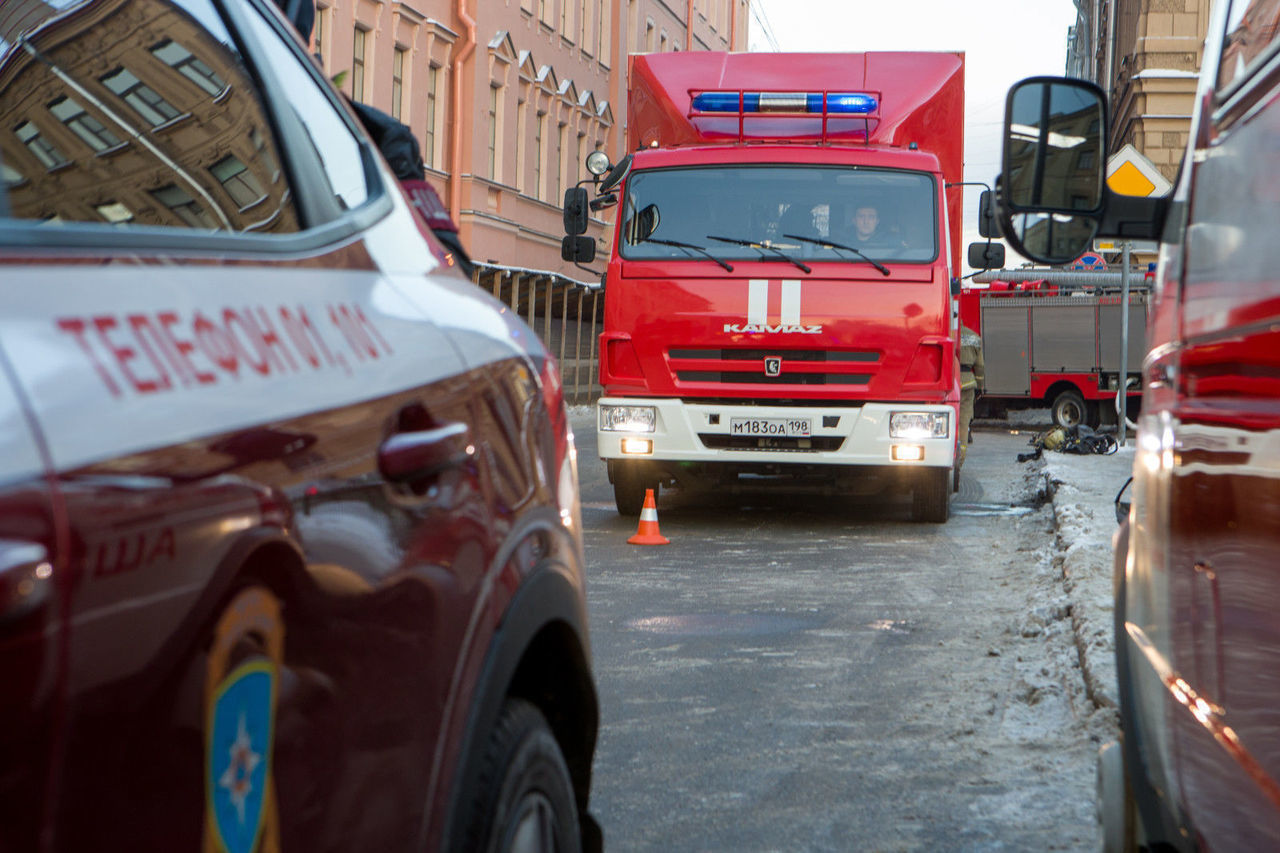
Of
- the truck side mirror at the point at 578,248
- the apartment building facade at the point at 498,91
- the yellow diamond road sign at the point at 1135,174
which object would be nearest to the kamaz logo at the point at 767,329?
the truck side mirror at the point at 578,248

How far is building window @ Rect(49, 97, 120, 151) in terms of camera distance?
1.93 metres

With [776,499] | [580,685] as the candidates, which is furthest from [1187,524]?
[776,499]

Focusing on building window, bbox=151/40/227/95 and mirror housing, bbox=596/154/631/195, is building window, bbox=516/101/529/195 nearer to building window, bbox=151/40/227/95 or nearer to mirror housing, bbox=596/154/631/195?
mirror housing, bbox=596/154/631/195

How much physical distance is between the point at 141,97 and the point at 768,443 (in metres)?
9.05

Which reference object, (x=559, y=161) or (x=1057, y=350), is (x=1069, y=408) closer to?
(x=1057, y=350)

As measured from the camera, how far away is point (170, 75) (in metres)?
2.08

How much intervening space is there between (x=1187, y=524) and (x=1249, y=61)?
734 millimetres

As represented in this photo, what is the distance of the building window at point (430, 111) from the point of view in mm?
30391

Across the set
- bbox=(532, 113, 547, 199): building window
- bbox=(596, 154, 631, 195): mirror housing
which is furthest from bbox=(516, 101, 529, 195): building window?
bbox=(596, 154, 631, 195): mirror housing

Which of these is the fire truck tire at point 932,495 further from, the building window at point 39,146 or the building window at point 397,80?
the building window at point 397,80

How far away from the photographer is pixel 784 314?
35.2 ft

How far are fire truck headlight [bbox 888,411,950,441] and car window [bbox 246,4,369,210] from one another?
8.56m

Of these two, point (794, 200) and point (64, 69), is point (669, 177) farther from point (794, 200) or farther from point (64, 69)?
point (64, 69)

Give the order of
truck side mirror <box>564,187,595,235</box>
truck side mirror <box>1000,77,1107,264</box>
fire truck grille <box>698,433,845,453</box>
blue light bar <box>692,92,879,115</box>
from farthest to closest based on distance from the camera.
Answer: truck side mirror <box>564,187,595,235</box>
blue light bar <box>692,92,879,115</box>
fire truck grille <box>698,433,845,453</box>
truck side mirror <box>1000,77,1107,264</box>
